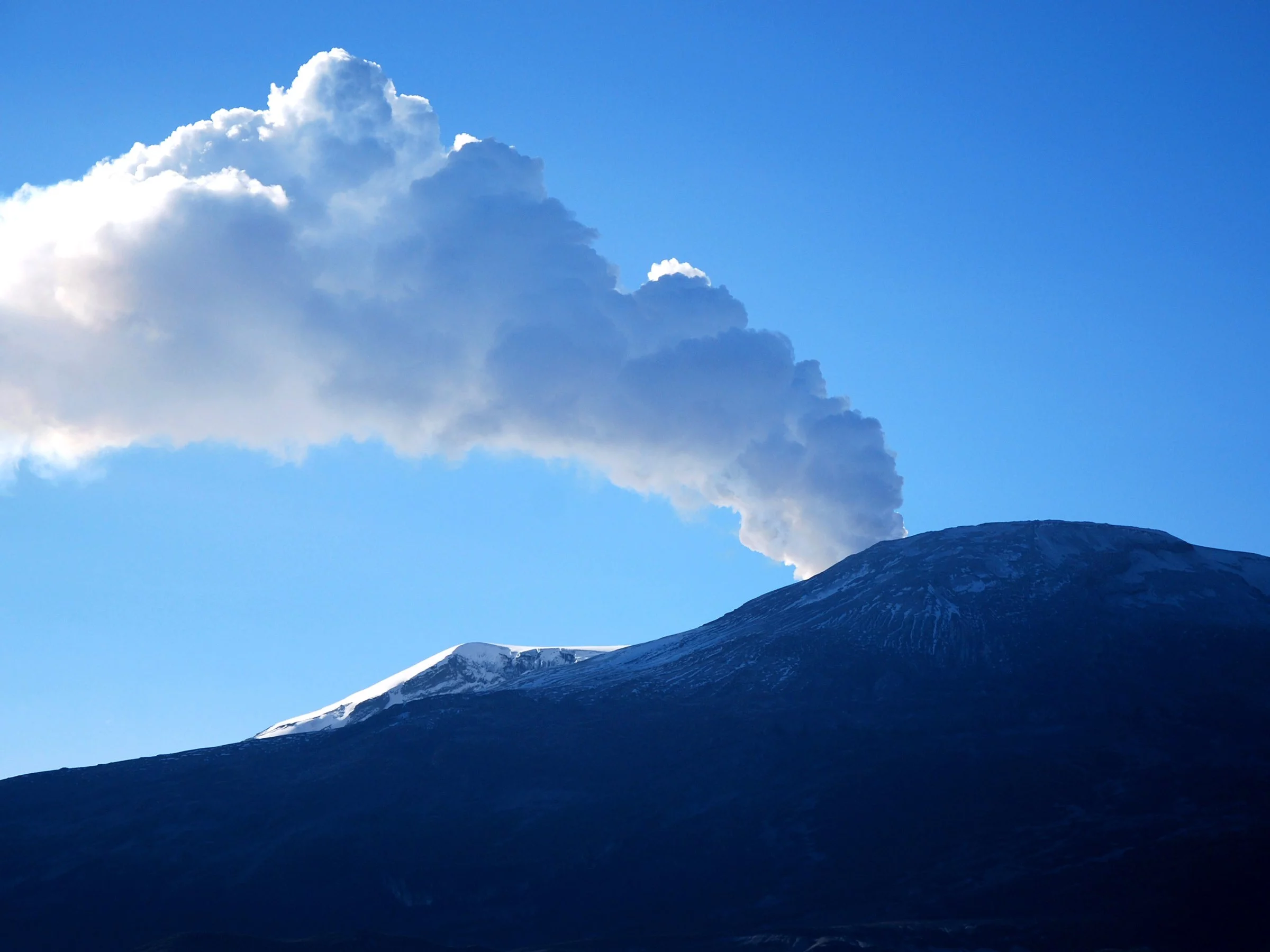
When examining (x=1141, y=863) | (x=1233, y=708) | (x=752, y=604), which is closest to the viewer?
(x=1141, y=863)

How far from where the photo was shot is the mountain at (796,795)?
117750 mm

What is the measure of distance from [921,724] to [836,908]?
40.4 meters

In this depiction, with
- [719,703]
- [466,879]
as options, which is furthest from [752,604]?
[466,879]

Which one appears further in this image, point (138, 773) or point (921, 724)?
point (138, 773)

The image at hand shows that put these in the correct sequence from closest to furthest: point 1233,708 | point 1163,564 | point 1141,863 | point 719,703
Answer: point 1141,863 < point 1233,708 < point 719,703 < point 1163,564

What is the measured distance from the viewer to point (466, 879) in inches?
5404

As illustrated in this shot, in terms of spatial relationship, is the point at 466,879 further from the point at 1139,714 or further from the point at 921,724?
the point at 1139,714

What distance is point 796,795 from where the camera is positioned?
476 ft

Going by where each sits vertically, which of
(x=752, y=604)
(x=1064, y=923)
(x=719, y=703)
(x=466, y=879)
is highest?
(x=752, y=604)

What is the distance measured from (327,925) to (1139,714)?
85.2 meters

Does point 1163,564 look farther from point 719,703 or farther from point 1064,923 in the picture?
A: point 1064,923

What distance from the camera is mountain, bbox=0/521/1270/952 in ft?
386

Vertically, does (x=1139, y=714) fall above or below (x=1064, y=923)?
above

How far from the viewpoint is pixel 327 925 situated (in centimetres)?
13150
